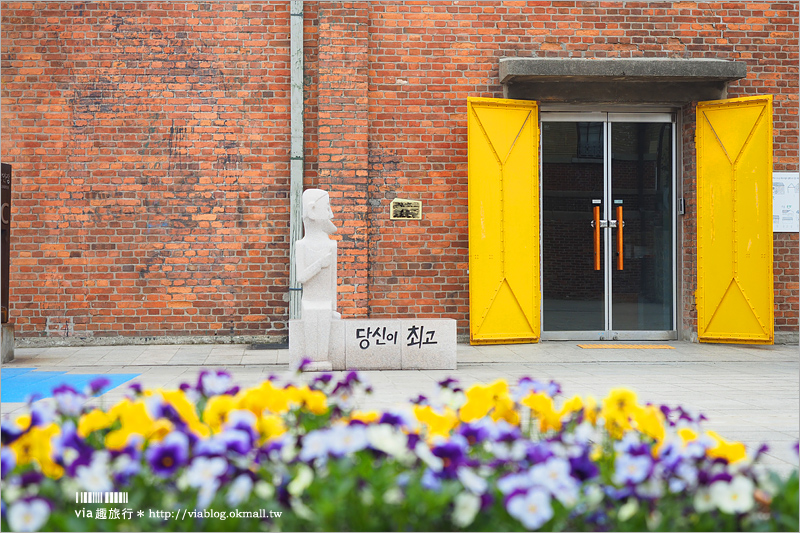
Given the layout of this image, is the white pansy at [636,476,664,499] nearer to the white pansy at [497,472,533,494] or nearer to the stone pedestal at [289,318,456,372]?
the white pansy at [497,472,533,494]

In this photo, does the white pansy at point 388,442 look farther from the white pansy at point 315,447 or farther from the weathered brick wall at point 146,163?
the weathered brick wall at point 146,163

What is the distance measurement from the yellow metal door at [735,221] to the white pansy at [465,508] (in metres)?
8.04

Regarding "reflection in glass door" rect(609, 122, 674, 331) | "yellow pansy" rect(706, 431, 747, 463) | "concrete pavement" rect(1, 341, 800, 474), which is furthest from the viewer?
"reflection in glass door" rect(609, 122, 674, 331)

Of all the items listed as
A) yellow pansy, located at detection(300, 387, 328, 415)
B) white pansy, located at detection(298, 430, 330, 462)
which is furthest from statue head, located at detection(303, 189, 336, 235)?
white pansy, located at detection(298, 430, 330, 462)

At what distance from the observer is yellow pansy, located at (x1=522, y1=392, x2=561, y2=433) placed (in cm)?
228

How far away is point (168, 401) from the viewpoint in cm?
211

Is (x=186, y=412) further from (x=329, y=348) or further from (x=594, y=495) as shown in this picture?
(x=329, y=348)

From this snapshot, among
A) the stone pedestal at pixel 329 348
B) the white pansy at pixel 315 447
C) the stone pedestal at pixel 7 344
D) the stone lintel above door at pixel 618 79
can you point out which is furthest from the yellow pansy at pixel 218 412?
the stone lintel above door at pixel 618 79

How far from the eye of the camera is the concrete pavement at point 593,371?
456 centimetres

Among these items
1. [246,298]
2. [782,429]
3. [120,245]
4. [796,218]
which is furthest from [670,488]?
[796,218]

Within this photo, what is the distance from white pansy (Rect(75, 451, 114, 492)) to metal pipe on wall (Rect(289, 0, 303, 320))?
6.81m

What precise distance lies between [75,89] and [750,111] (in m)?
8.25

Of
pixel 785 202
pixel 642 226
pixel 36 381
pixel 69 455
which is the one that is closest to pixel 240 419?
pixel 69 455

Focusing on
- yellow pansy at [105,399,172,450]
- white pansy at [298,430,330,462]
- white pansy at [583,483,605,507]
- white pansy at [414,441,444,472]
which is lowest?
white pansy at [583,483,605,507]
